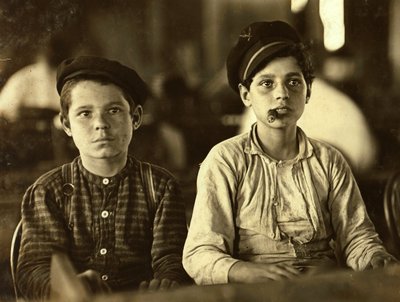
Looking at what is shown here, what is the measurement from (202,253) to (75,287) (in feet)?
1.36

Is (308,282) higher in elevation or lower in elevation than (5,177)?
lower

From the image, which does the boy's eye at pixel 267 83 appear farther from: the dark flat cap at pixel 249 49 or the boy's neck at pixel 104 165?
the boy's neck at pixel 104 165

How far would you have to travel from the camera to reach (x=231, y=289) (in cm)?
191

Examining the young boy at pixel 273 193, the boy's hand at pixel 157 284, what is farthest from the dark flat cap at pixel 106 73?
the boy's hand at pixel 157 284

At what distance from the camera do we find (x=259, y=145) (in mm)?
2016

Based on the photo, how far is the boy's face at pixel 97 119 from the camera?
1.91 meters

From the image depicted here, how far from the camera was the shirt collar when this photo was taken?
2.01 meters

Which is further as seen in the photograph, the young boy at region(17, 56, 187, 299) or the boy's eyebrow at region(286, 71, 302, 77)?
the boy's eyebrow at region(286, 71, 302, 77)

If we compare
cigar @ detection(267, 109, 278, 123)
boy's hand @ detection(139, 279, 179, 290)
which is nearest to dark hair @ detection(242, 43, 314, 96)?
cigar @ detection(267, 109, 278, 123)

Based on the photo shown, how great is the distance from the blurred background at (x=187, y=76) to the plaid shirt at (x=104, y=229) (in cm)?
6

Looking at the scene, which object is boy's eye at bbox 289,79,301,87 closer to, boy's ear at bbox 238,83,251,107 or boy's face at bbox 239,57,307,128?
Result: boy's face at bbox 239,57,307,128

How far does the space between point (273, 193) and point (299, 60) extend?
1.52 feet

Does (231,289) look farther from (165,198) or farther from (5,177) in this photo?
(5,177)

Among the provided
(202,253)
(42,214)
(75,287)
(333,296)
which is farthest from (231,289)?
(42,214)
